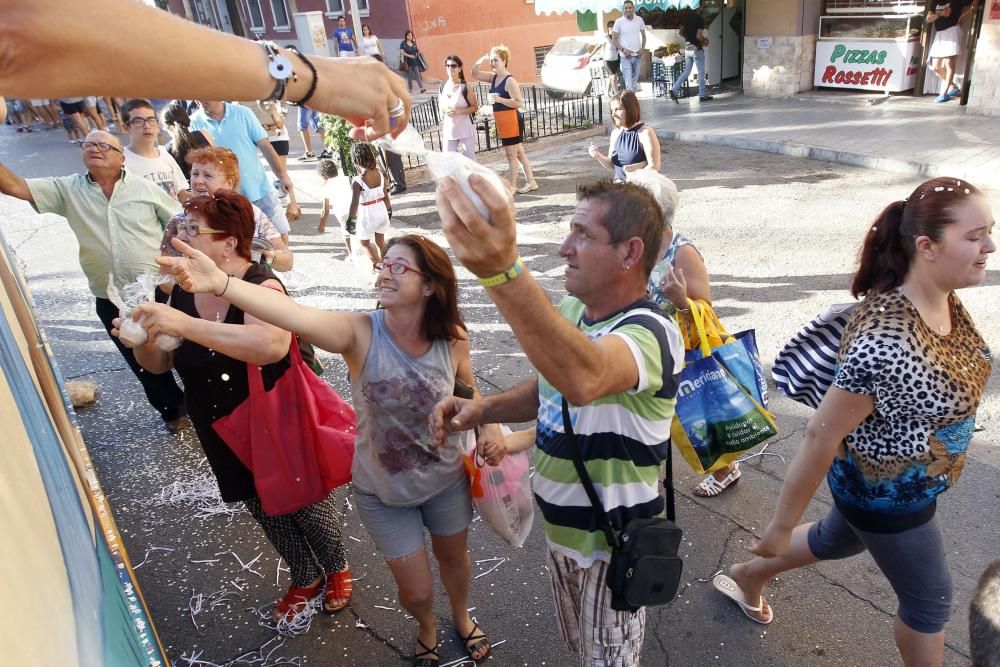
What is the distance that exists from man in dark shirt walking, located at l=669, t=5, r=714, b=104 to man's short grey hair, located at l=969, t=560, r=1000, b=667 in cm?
1456

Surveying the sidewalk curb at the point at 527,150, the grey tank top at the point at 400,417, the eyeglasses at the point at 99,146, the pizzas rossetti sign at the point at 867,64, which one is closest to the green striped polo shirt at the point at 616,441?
the grey tank top at the point at 400,417

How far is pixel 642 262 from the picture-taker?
6.68ft

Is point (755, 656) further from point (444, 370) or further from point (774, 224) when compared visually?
point (774, 224)

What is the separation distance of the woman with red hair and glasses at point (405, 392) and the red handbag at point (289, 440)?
31 centimetres

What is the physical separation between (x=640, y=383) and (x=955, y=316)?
123cm

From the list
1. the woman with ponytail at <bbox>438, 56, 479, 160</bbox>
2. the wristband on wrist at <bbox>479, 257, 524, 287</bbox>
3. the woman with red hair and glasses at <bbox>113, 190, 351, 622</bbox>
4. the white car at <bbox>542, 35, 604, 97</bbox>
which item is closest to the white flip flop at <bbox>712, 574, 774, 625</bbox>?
the woman with red hair and glasses at <bbox>113, 190, 351, 622</bbox>

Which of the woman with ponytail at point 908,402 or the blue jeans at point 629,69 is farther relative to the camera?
the blue jeans at point 629,69

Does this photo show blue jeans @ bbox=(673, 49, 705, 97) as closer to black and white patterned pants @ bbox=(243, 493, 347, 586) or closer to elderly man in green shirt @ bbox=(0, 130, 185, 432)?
elderly man in green shirt @ bbox=(0, 130, 185, 432)

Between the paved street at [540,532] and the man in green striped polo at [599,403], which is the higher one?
the man in green striped polo at [599,403]

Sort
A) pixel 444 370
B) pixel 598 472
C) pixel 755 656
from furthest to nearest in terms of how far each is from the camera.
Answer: pixel 755 656 → pixel 444 370 → pixel 598 472

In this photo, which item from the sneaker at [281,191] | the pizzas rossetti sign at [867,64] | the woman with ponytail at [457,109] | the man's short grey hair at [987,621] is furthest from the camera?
the pizzas rossetti sign at [867,64]

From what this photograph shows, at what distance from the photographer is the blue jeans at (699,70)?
48.8ft

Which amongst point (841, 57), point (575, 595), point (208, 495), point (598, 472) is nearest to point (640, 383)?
point (598, 472)

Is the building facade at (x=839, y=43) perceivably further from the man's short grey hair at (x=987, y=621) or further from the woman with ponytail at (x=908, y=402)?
the man's short grey hair at (x=987, y=621)
